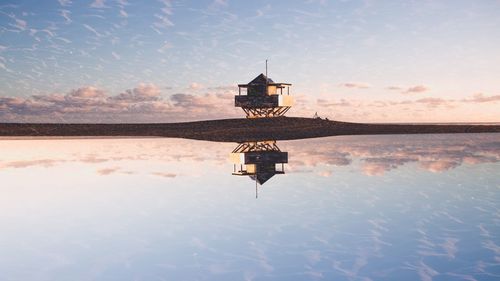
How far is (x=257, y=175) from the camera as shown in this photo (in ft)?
105

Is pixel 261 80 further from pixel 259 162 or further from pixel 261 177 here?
pixel 261 177

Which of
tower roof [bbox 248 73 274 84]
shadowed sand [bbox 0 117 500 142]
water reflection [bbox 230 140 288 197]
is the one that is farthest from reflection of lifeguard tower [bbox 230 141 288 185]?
tower roof [bbox 248 73 274 84]

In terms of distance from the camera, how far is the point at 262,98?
34.5m

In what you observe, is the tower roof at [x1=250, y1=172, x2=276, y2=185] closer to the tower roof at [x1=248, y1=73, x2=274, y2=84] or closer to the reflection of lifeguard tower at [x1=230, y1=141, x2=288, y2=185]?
the reflection of lifeguard tower at [x1=230, y1=141, x2=288, y2=185]

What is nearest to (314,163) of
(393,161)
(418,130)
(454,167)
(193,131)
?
(393,161)

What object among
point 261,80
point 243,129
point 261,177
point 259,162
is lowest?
point 261,177

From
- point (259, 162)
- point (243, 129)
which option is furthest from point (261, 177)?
point (243, 129)

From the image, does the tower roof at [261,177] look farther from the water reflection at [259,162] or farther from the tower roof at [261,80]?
the tower roof at [261,80]

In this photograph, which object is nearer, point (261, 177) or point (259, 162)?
point (259, 162)

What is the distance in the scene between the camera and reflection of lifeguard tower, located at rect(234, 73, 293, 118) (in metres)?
34.3

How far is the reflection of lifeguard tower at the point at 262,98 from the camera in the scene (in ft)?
→ 112

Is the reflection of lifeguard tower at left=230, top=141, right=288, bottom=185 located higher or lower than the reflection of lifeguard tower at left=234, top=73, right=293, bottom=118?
lower

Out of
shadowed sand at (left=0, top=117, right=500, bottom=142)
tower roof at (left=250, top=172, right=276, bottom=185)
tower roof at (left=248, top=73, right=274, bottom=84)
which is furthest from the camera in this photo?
tower roof at (left=248, top=73, right=274, bottom=84)

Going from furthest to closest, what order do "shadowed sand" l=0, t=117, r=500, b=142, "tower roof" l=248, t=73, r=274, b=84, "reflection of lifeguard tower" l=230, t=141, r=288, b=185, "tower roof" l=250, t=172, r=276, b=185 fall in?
"tower roof" l=248, t=73, r=274, b=84, "shadowed sand" l=0, t=117, r=500, b=142, "tower roof" l=250, t=172, r=276, b=185, "reflection of lifeguard tower" l=230, t=141, r=288, b=185
